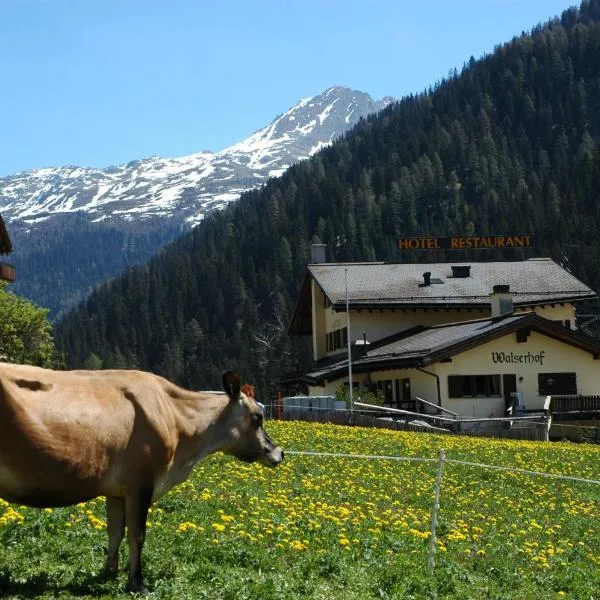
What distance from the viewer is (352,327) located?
65688mm

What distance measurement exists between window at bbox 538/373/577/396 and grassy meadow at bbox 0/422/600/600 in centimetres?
3244

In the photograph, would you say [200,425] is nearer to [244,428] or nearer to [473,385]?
[244,428]

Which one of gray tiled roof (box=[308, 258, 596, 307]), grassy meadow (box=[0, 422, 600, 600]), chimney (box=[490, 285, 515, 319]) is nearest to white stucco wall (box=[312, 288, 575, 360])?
gray tiled roof (box=[308, 258, 596, 307])

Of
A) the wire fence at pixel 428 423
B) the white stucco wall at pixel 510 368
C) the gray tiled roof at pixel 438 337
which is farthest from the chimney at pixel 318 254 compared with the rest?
the wire fence at pixel 428 423

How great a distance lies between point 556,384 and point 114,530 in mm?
47465

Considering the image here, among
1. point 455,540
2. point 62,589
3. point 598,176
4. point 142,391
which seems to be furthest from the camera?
point 598,176

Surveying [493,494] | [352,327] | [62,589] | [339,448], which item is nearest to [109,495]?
[62,589]

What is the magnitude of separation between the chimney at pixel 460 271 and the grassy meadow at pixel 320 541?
159 ft

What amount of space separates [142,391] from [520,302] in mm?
59326

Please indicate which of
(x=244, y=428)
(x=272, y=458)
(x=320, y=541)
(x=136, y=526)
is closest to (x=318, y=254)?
(x=320, y=541)

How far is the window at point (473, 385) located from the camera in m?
53.3

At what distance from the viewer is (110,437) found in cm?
974

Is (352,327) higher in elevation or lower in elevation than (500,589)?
higher

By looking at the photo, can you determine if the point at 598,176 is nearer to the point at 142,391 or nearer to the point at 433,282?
the point at 433,282
